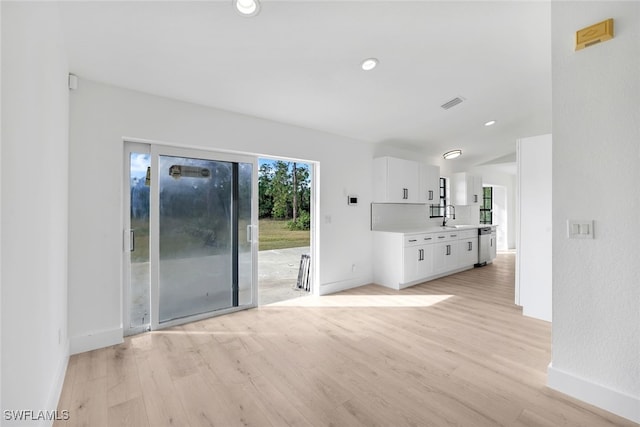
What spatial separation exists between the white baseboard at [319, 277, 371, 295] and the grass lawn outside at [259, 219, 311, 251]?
4.93 m

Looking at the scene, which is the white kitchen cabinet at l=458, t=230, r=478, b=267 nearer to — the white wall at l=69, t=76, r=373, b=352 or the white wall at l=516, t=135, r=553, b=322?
the white wall at l=516, t=135, r=553, b=322

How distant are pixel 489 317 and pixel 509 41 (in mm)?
2898

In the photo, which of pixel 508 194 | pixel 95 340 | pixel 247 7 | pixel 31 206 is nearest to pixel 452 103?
pixel 247 7

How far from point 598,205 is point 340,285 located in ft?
10.5

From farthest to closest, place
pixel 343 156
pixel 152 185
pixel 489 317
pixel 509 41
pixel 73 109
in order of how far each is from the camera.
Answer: pixel 343 156 < pixel 489 317 < pixel 152 185 < pixel 509 41 < pixel 73 109

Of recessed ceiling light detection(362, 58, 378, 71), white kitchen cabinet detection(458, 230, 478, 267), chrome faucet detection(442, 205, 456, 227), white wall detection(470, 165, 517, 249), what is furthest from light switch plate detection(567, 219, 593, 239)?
white wall detection(470, 165, 517, 249)

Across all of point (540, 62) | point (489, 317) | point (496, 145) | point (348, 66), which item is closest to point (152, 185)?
point (348, 66)

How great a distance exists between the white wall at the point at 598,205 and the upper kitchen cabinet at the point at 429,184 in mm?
3466

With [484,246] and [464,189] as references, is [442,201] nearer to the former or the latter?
[464,189]

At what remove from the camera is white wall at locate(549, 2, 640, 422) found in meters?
1.65

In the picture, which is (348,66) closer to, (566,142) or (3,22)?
(566,142)

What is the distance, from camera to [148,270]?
9.78 feet
